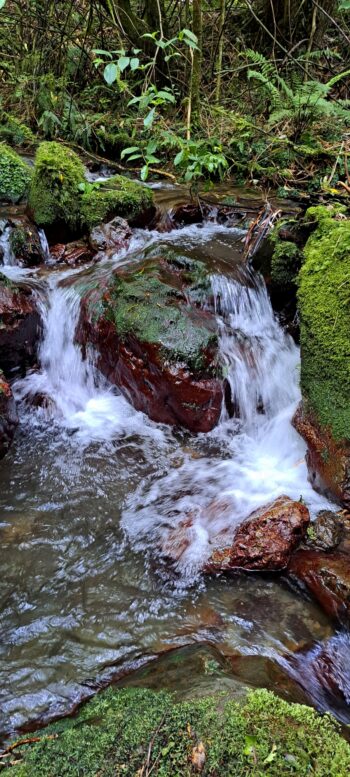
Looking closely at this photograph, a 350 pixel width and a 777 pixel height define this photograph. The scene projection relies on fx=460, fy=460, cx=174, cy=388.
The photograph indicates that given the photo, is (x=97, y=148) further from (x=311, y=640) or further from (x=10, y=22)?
(x=311, y=640)

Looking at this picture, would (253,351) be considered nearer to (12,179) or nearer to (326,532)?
(326,532)

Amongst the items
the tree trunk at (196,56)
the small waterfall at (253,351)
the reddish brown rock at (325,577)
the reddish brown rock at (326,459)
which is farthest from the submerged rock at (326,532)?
the tree trunk at (196,56)

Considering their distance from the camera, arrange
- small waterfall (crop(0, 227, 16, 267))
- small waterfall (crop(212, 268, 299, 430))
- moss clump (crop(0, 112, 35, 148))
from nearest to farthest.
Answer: small waterfall (crop(212, 268, 299, 430))
small waterfall (crop(0, 227, 16, 267))
moss clump (crop(0, 112, 35, 148))

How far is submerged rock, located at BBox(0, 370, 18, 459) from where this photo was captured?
14.3ft

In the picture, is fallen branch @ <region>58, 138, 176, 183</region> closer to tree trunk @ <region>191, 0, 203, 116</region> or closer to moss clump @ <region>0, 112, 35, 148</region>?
moss clump @ <region>0, 112, 35, 148</region>

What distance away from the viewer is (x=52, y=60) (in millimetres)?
9875

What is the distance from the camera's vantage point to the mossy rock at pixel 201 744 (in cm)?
130

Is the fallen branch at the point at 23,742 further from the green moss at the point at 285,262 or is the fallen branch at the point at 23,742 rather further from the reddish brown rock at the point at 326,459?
the green moss at the point at 285,262

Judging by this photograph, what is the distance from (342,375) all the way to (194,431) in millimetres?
1641

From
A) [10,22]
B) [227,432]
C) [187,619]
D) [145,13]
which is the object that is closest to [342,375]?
[227,432]

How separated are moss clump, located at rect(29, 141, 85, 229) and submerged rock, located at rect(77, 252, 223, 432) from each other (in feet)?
5.57

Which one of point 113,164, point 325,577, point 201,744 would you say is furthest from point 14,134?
point 201,744

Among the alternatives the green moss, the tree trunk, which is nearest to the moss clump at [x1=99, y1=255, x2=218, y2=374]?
the green moss

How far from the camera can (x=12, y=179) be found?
Result: 7195mm
